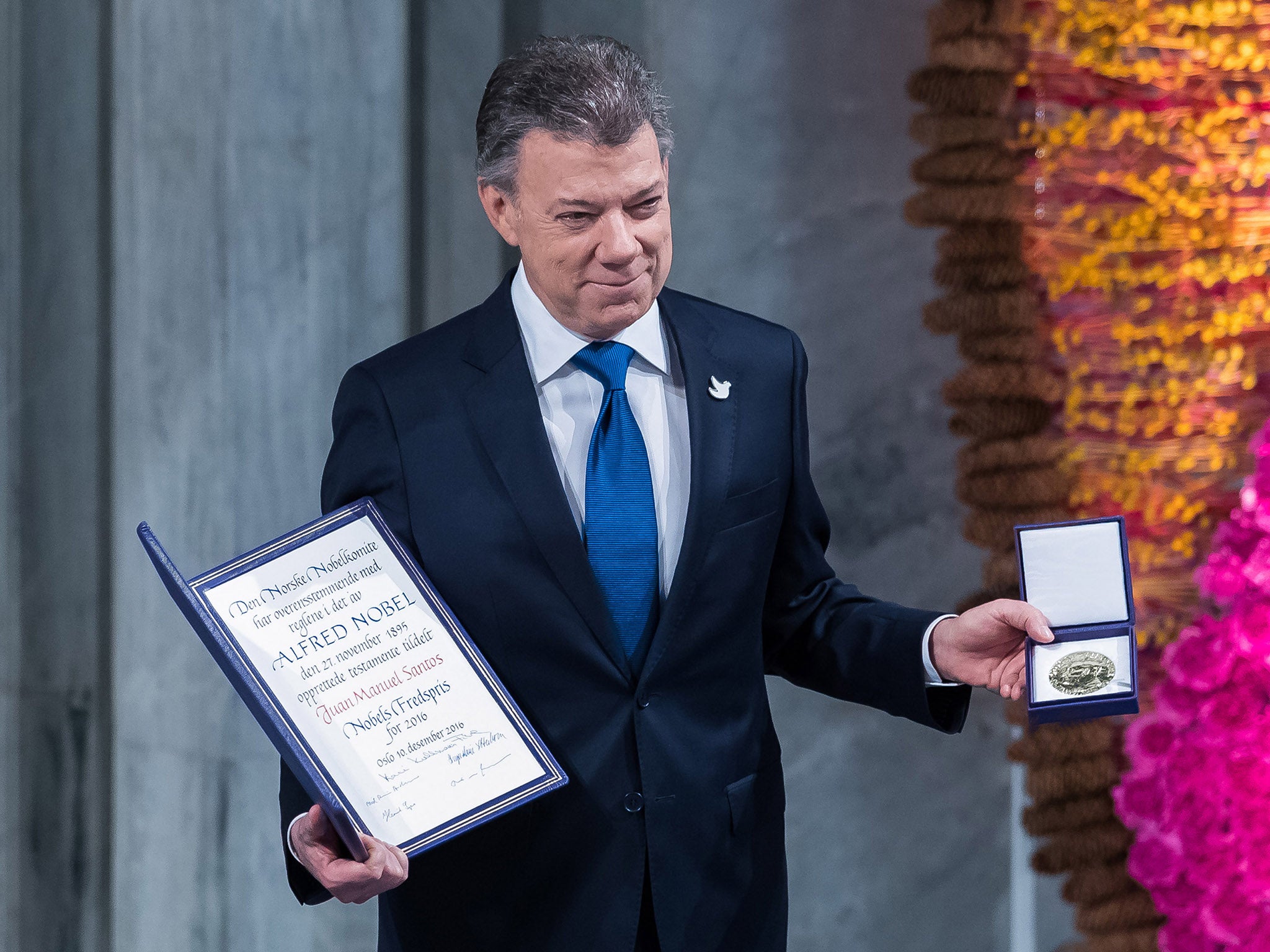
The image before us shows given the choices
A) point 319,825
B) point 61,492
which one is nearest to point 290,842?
point 319,825

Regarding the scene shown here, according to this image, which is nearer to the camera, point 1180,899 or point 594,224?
point 594,224

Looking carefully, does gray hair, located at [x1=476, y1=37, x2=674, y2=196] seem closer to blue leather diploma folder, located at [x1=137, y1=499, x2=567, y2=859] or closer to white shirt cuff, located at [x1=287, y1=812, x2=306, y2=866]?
blue leather diploma folder, located at [x1=137, y1=499, x2=567, y2=859]

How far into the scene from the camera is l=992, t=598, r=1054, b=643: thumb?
Answer: 1226mm

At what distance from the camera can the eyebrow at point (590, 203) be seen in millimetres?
1233

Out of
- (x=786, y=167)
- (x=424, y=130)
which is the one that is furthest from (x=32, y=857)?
(x=786, y=167)

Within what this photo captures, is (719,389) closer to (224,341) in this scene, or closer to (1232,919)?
(224,341)

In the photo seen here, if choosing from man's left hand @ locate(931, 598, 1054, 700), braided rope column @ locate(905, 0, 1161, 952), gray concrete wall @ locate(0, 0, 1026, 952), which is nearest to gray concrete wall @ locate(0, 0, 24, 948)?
gray concrete wall @ locate(0, 0, 1026, 952)

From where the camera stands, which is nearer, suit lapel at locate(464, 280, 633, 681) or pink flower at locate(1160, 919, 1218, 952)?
suit lapel at locate(464, 280, 633, 681)

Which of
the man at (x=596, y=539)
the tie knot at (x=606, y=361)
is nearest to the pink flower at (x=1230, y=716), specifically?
the man at (x=596, y=539)

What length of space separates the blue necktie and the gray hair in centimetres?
22

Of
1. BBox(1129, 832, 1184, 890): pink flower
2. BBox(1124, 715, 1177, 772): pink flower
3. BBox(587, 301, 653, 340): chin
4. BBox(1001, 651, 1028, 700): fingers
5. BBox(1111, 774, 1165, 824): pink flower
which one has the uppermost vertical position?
BBox(587, 301, 653, 340): chin

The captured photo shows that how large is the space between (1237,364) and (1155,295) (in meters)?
0.14

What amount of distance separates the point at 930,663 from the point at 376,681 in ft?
1.85

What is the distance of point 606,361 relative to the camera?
132 centimetres
